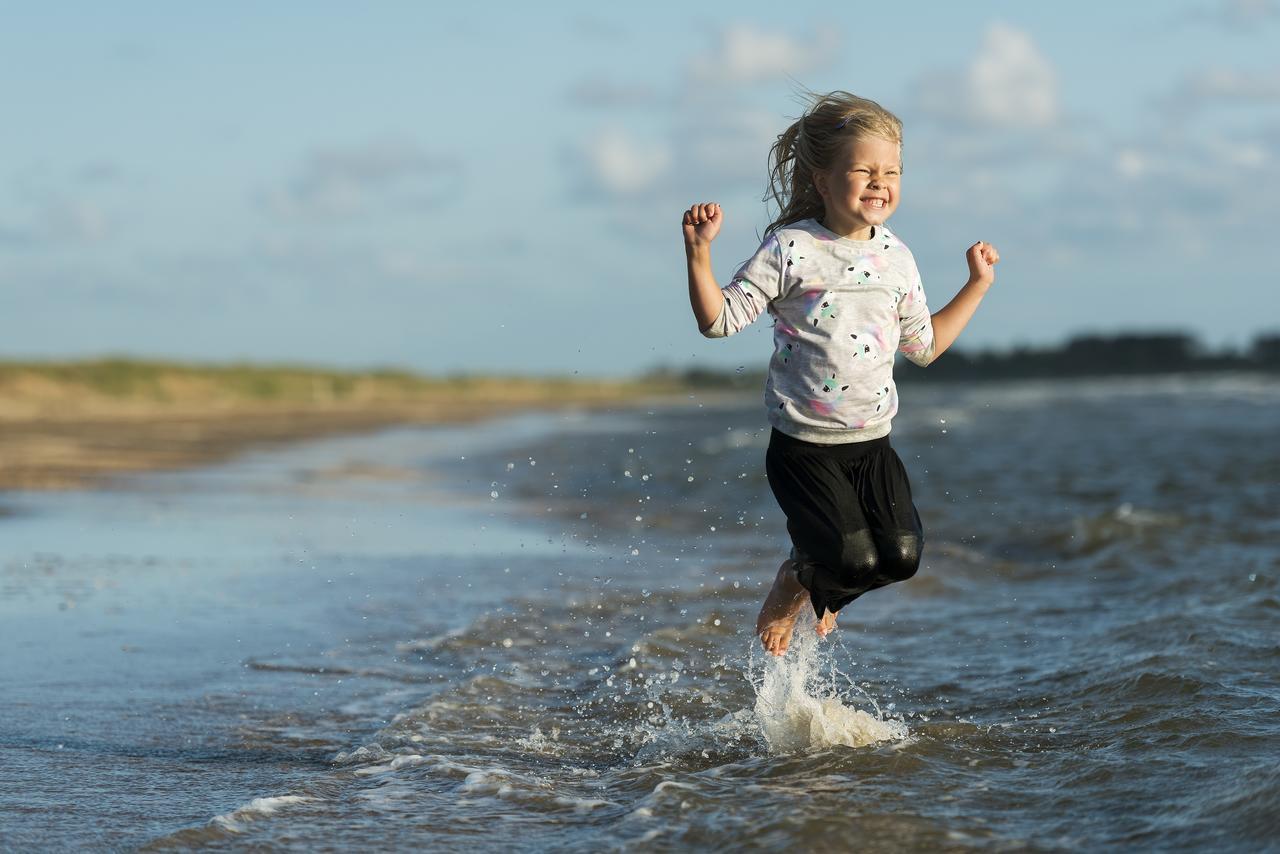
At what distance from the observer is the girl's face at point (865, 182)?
13.5ft

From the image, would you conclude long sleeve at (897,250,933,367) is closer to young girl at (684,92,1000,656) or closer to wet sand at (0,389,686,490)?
young girl at (684,92,1000,656)

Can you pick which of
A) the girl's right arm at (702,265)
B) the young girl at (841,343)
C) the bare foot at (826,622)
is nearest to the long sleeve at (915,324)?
the young girl at (841,343)

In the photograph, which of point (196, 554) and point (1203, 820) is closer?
point (1203, 820)

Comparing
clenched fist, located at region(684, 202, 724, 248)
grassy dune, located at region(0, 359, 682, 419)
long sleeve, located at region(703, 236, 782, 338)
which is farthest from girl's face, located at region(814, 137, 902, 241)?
grassy dune, located at region(0, 359, 682, 419)

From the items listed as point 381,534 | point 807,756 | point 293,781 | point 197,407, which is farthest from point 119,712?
point 197,407

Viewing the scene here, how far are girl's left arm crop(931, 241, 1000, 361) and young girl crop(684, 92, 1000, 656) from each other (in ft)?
0.50

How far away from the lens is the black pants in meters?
4.16

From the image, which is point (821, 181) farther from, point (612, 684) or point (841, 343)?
point (612, 684)

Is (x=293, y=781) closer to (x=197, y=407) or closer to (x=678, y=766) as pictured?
(x=678, y=766)

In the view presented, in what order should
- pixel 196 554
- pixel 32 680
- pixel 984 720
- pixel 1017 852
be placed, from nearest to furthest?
pixel 1017 852, pixel 984 720, pixel 32 680, pixel 196 554

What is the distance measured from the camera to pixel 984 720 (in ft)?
15.0

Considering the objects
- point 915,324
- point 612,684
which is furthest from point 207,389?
point 915,324

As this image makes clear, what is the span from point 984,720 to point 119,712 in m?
3.01

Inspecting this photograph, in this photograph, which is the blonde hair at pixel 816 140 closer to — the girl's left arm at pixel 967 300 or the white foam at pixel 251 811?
the girl's left arm at pixel 967 300
